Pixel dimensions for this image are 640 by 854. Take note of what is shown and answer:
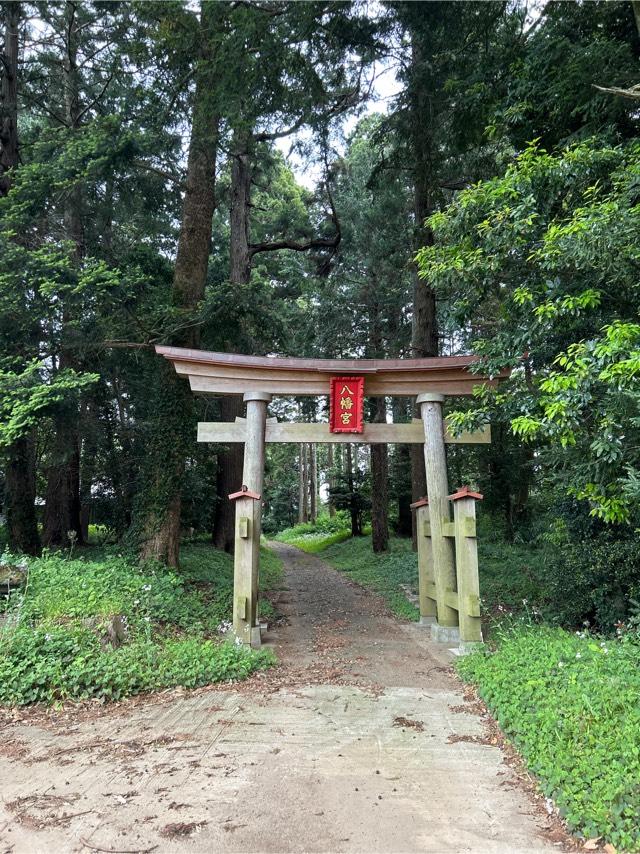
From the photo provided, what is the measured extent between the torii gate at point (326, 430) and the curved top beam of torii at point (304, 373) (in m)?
0.01

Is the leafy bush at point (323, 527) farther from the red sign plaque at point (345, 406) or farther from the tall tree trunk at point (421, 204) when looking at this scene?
the red sign plaque at point (345, 406)

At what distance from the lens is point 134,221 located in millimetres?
12070

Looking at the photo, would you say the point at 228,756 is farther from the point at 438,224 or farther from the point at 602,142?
the point at 602,142

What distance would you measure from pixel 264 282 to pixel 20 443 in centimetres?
478

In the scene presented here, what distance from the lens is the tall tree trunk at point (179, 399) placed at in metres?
8.30

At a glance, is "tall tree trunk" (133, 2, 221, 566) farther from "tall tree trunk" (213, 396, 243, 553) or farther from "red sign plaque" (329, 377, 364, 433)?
"tall tree trunk" (213, 396, 243, 553)

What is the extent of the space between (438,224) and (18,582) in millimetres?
6142

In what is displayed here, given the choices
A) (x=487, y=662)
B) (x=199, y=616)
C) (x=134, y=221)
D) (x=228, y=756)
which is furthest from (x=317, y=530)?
(x=228, y=756)

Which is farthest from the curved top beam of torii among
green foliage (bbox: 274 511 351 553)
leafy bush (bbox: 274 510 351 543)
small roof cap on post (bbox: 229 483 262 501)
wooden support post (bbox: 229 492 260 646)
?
leafy bush (bbox: 274 510 351 543)

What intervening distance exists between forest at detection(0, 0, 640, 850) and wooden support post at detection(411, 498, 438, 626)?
42 cm

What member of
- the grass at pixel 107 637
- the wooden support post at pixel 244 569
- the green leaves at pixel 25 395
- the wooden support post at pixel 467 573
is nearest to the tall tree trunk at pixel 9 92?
the green leaves at pixel 25 395

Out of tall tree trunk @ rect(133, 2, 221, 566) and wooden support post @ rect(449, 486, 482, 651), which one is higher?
tall tree trunk @ rect(133, 2, 221, 566)

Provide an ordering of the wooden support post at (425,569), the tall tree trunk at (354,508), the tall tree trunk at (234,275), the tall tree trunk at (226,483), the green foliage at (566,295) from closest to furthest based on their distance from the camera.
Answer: the green foliage at (566,295) → the wooden support post at (425,569) → the tall tree trunk at (234,275) → the tall tree trunk at (226,483) → the tall tree trunk at (354,508)

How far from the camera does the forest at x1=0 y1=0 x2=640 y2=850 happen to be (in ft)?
15.6
